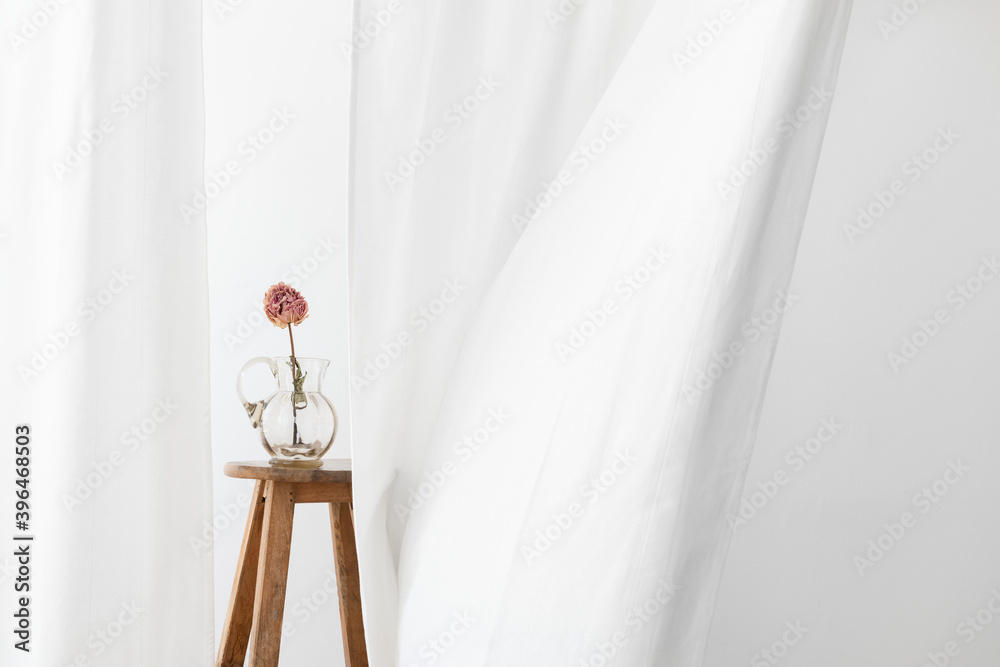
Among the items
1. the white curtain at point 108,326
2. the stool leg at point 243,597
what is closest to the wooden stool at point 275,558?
the stool leg at point 243,597

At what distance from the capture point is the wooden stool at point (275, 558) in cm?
92

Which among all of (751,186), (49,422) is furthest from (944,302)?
(49,422)

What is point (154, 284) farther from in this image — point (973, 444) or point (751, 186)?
point (973, 444)

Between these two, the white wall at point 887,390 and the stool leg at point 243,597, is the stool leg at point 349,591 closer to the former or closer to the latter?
the stool leg at point 243,597

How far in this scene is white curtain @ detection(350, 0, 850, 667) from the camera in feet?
1.76

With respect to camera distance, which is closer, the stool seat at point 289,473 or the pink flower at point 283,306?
the stool seat at point 289,473

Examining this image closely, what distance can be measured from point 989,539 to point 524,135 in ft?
3.27

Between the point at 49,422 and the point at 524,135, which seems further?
the point at 524,135

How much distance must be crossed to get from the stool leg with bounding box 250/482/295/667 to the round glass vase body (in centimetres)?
10

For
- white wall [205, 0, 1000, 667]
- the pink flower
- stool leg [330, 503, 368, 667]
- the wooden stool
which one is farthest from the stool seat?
white wall [205, 0, 1000, 667]

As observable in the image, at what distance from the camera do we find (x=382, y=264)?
31.3 inches

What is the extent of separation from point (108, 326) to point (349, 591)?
475 mm

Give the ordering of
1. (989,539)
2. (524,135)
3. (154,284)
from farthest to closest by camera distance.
Result: 1. (989,539)
2. (524,135)
3. (154,284)

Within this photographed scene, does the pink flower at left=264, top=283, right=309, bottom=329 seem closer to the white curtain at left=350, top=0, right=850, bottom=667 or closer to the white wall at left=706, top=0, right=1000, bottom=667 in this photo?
the white curtain at left=350, top=0, right=850, bottom=667
